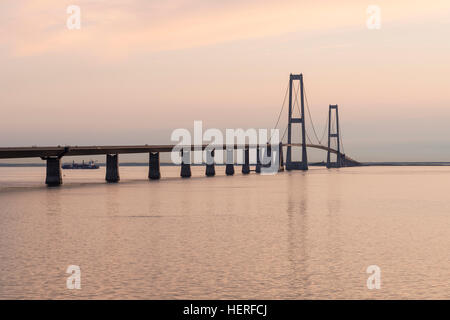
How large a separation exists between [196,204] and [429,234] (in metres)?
28.4

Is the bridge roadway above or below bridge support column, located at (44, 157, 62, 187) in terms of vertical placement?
above

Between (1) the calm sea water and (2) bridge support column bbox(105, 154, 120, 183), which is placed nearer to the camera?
(1) the calm sea water

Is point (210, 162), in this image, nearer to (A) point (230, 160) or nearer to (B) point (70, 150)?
(A) point (230, 160)

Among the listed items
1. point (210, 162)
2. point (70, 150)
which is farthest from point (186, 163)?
point (70, 150)

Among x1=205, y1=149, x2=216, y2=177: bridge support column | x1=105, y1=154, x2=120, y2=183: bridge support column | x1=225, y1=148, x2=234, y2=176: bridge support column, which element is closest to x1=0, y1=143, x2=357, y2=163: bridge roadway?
x1=105, y1=154, x2=120, y2=183: bridge support column

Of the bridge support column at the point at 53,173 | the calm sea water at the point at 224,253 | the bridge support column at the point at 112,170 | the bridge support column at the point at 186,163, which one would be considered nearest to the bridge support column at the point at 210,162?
the bridge support column at the point at 186,163

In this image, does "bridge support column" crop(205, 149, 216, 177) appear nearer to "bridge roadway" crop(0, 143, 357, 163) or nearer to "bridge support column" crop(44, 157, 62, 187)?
"bridge roadway" crop(0, 143, 357, 163)

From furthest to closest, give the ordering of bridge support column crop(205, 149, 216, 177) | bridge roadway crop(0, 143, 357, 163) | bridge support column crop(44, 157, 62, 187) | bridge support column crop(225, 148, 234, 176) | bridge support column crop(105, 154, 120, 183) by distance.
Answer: bridge support column crop(225, 148, 234, 176) < bridge support column crop(205, 149, 216, 177) < bridge support column crop(105, 154, 120, 183) < bridge support column crop(44, 157, 62, 187) < bridge roadway crop(0, 143, 357, 163)

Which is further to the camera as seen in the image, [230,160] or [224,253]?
[230,160]

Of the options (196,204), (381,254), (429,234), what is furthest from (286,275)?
(196,204)

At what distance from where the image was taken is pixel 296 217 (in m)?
46.8

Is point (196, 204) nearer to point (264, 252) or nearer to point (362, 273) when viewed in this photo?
point (264, 252)

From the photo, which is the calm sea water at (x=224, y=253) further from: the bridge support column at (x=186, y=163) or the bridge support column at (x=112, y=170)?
the bridge support column at (x=186, y=163)

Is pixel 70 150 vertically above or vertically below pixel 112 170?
above
